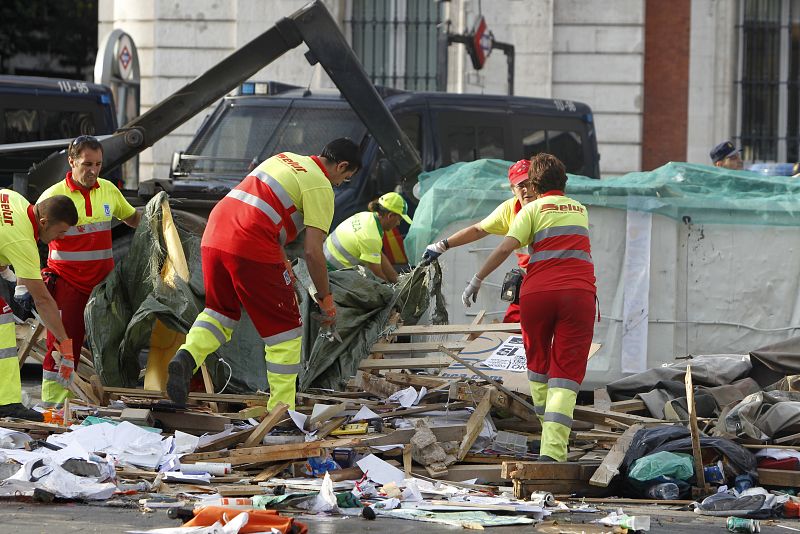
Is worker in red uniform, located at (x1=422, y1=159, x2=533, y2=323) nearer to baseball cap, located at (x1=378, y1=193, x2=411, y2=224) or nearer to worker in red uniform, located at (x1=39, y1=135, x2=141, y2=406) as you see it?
worker in red uniform, located at (x1=39, y1=135, x2=141, y2=406)

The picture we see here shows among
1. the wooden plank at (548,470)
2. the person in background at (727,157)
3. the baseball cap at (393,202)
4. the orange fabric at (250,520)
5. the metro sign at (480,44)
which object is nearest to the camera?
the orange fabric at (250,520)

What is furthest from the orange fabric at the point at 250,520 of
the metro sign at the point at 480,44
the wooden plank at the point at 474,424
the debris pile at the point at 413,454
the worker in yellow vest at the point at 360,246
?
the metro sign at the point at 480,44

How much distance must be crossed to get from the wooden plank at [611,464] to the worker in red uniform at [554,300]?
263 mm

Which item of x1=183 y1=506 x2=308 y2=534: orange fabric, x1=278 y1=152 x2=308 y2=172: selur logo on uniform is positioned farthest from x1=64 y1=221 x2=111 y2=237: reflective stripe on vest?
x1=183 y1=506 x2=308 y2=534: orange fabric

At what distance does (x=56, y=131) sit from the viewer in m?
14.3

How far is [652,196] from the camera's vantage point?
10125 millimetres

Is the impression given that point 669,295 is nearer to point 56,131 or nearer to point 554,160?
point 554,160

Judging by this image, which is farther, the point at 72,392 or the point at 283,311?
the point at 72,392

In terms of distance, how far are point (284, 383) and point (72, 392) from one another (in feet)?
5.13

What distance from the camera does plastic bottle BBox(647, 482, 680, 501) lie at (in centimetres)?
664

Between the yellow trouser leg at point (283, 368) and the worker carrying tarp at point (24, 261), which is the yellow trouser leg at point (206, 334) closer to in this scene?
the yellow trouser leg at point (283, 368)

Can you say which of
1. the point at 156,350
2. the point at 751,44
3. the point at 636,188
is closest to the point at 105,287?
the point at 156,350

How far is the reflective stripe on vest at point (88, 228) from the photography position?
27.8ft

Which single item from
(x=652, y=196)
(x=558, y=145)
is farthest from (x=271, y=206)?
(x=558, y=145)
